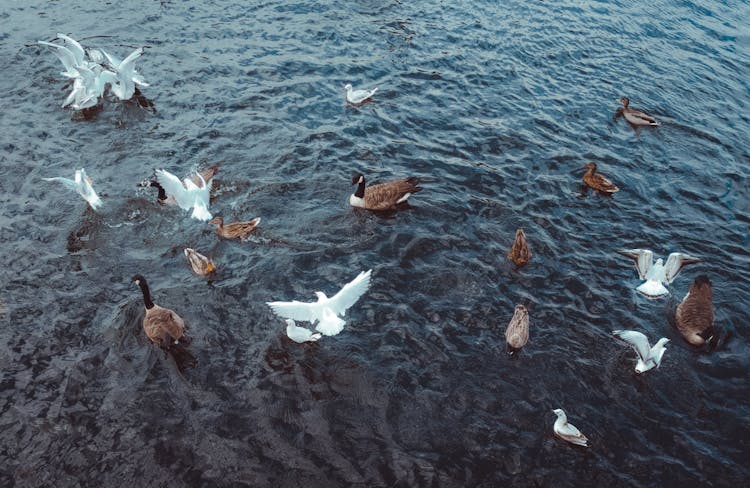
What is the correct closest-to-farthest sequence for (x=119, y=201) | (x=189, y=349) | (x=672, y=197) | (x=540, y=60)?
(x=189, y=349) → (x=119, y=201) → (x=672, y=197) → (x=540, y=60)

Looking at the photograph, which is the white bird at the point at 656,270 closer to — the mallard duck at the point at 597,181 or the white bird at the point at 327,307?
the mallard duck at the point at 597,181

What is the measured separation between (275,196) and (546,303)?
5576 millimetres

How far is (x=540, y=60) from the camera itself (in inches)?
664

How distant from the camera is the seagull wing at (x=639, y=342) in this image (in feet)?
25.8

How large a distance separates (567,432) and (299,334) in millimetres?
3846

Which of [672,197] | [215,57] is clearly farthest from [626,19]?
[215,57]

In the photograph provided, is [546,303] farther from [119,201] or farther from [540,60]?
[540,60]

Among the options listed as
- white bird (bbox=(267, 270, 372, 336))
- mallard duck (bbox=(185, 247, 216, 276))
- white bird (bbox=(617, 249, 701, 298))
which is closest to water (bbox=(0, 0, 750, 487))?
mallard duck (bbox=(185, 247, 216, 276))

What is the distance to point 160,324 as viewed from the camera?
8086 mm

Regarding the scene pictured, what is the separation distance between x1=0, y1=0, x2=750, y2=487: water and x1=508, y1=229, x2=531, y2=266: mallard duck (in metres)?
0.20

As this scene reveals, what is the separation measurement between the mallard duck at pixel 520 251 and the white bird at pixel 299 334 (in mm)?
3782

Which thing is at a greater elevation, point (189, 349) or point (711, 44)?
point (711, 44)

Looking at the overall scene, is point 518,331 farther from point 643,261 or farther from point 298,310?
point 298,310

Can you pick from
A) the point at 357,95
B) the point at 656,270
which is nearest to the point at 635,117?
the point at 656,270
